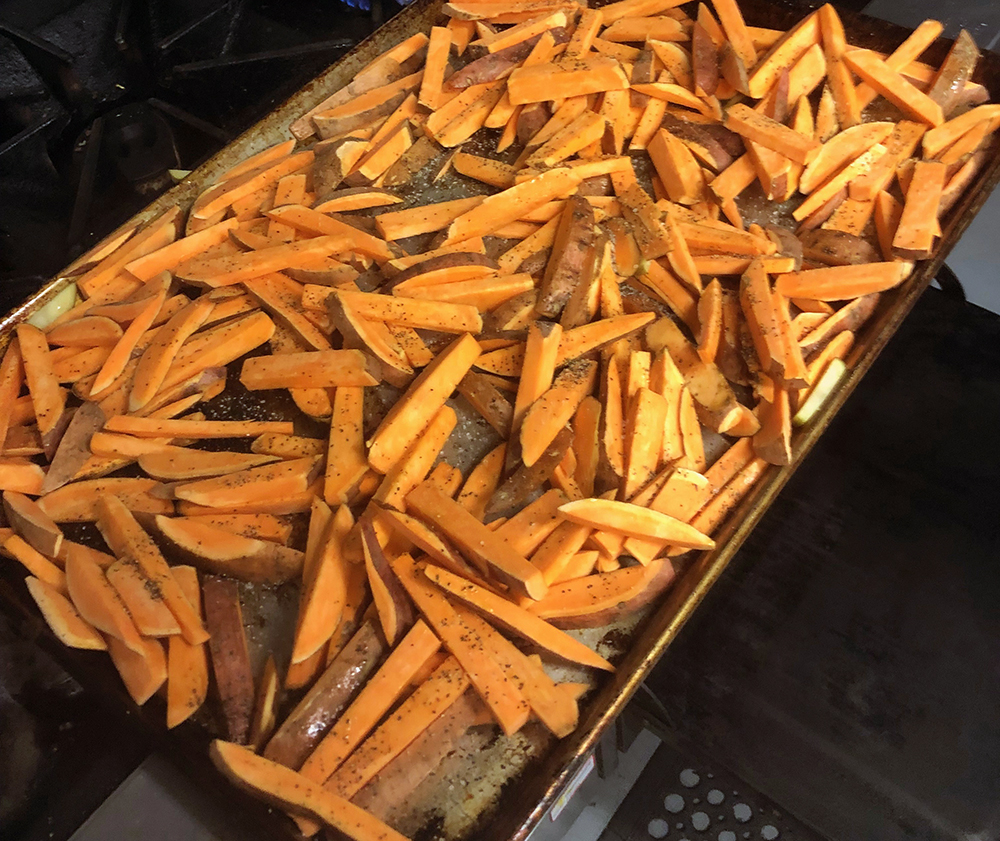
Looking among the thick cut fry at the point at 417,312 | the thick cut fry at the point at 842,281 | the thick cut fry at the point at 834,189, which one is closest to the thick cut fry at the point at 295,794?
the thick cut fry at the point at 417,312

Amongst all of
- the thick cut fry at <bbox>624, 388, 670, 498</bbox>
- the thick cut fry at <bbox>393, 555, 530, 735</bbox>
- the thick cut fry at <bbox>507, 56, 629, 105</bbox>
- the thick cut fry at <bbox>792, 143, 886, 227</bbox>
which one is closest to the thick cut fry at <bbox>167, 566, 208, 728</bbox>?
the thick cut fry at <bbox>393, 555, 530, 735</bbox>

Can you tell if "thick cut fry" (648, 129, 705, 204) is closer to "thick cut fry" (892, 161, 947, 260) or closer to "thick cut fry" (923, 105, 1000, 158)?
"thick cut fry" (892, 161, 947, 260)

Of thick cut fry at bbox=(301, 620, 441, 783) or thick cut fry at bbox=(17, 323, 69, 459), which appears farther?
thick cut fry at bbox=(17, 323, 69, 459)

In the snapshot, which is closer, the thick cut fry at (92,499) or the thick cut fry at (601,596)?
the thick cut fry at (601,596)

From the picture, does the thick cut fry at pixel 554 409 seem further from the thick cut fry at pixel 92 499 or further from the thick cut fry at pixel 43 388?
the thick cut fry at pixel 43 388

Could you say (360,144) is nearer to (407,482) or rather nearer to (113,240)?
(113,240)

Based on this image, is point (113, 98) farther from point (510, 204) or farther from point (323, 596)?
point (323, 596)
